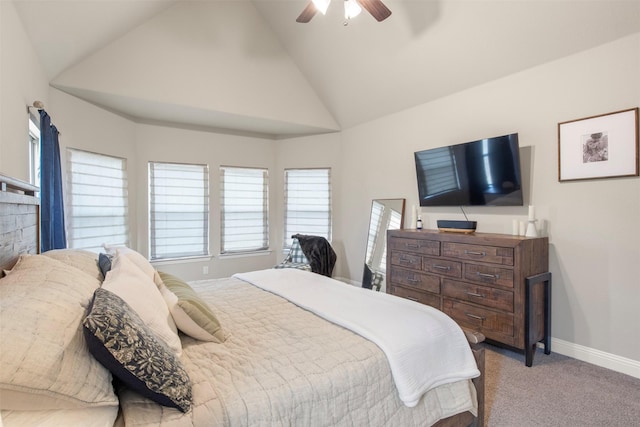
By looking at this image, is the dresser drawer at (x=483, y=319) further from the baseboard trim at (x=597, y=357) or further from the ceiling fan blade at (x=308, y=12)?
the ceiling fan blade at (x=308, y=12)

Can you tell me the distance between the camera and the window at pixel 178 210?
4.34m

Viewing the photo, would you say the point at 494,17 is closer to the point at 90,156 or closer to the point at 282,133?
the point at 282,133

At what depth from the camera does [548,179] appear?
9.28 feet

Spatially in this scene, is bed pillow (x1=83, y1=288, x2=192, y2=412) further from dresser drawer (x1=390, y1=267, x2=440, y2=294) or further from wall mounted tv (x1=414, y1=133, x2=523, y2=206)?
wall mounted tv (x1=414, y1=133, x2=523, y2=206)

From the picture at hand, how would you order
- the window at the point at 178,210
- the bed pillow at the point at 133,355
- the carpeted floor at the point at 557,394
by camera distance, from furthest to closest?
the window at the point at 178,210, the carpeted floor at the point at 557,394, the bed pillow at the point at 133,355

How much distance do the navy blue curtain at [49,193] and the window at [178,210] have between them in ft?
5.50

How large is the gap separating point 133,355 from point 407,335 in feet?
3.68

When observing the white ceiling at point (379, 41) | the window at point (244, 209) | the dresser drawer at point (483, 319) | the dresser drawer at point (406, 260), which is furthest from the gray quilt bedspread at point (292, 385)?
the window at point (244, 209)

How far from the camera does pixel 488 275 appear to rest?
273 cm

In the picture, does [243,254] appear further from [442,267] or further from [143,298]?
[143,298]

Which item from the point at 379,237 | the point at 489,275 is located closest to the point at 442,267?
the point at 489,275

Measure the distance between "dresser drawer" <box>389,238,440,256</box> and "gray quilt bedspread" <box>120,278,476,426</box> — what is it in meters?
1.64

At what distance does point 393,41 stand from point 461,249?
2.22m

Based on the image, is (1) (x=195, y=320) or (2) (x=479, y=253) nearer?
(1) (x=195, y=320)
